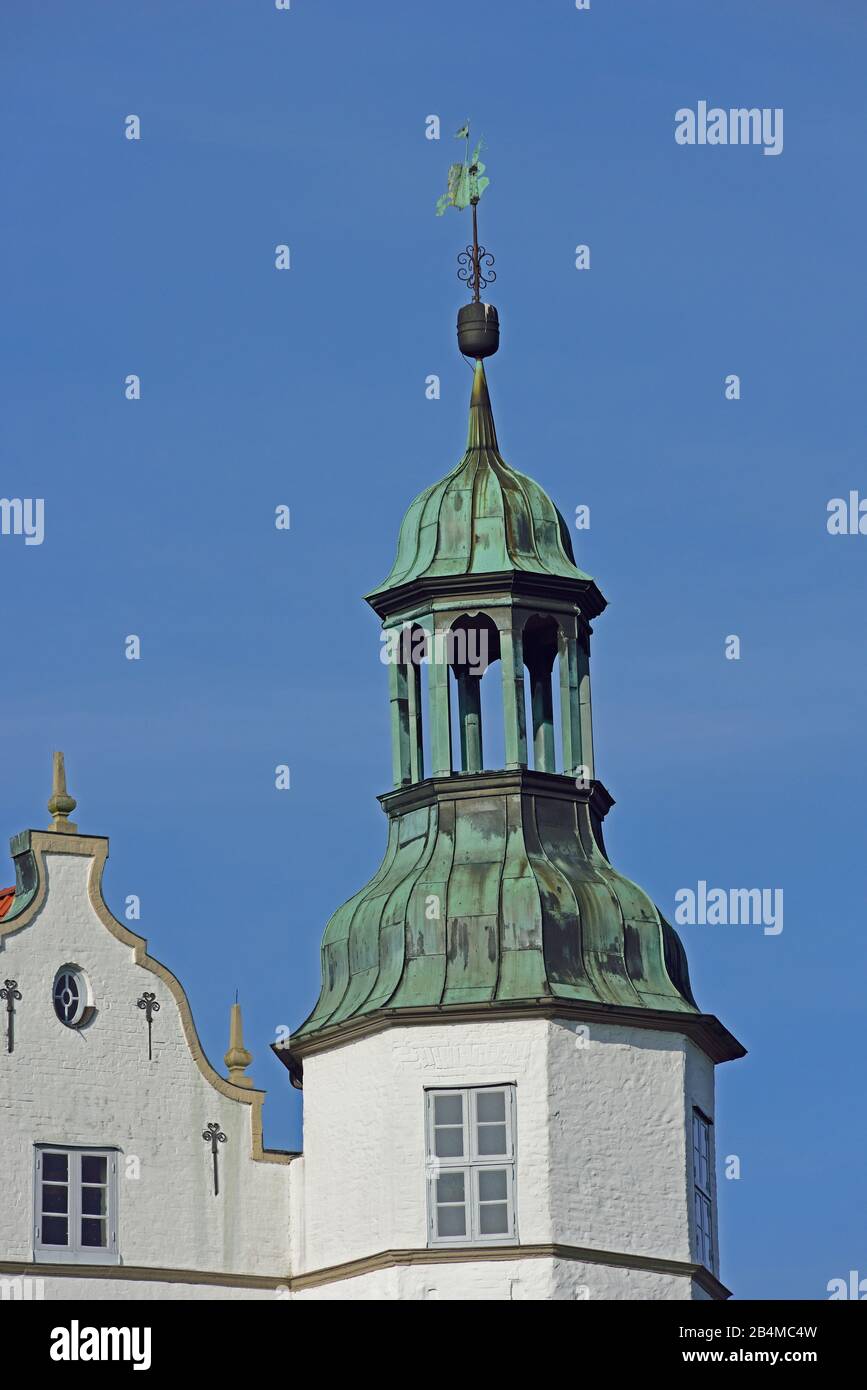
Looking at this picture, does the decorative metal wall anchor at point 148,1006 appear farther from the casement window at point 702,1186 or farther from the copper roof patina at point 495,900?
the casement window at point 702,1186

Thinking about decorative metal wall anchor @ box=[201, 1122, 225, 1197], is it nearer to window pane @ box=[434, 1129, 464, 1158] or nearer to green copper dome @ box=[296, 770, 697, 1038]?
green copper dome @ box=[296, 770, 697, 1038]

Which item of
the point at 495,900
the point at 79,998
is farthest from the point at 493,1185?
the point at 79,998

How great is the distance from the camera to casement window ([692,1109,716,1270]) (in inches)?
2093

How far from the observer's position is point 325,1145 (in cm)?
5334

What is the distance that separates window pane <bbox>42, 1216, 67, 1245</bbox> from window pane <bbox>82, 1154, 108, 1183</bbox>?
0.71 meters

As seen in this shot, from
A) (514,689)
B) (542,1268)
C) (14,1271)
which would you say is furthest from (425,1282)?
(514,689)

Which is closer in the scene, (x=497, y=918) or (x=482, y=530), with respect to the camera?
(x=497, y=918)

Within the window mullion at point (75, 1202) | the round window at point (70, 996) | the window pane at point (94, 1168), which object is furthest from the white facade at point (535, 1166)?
the round window at point (70, 996)

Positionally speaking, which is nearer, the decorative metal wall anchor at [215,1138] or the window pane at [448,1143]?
the window pane at [448,1143]

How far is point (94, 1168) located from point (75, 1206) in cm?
67

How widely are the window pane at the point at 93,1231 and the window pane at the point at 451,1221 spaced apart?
179 inches

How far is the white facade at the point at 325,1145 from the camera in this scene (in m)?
51.5

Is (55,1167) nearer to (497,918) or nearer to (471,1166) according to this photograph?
(471,1166)
